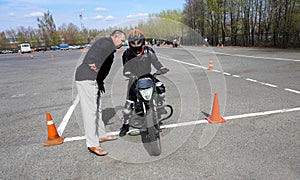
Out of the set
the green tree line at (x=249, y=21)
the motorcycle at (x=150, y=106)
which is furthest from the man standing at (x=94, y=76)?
the green tree line at (x=249, y=21)

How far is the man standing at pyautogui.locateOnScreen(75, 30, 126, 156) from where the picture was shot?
9.98 ft

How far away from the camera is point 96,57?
304 centimetres

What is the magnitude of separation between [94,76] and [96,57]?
0.33 meters

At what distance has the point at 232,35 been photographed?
127ft

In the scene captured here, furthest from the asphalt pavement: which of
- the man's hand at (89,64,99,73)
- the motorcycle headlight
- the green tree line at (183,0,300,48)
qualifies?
the green tree line at (183,0,300,48)

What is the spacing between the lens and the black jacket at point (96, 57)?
119 inches

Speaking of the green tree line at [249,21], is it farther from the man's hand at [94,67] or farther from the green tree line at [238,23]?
the man's hand at [94,67]

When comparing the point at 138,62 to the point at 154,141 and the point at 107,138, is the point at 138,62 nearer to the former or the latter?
the point at 154,141

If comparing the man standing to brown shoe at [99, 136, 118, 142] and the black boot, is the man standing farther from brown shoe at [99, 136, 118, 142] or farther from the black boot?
the black boot

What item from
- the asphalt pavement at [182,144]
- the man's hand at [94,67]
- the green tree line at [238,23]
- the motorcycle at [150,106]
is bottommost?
the asphalt pavement at [182,144]

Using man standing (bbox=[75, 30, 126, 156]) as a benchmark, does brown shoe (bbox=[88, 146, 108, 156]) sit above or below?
below

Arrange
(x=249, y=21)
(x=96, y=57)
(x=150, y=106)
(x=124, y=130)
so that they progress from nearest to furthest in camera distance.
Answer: (x=96, y=57)
(x=150, y=106)
(x=124, y=130)
(x=249, y=21)

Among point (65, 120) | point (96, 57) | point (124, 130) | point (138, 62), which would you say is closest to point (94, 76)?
point (96, 57)

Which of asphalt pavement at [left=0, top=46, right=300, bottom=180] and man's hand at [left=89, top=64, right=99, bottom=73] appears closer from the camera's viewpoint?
asphalt pavement at [left=0, top=46, right=300, bottom=180]
